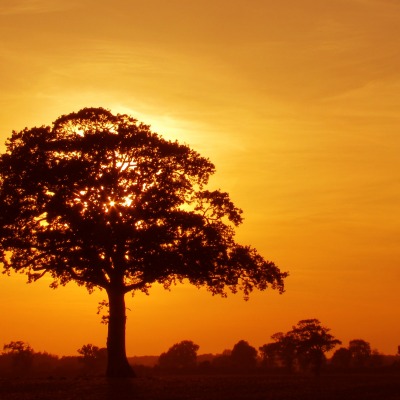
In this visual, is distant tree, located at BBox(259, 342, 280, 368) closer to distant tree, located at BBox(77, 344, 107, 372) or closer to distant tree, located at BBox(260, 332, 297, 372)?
distant tree, located at BBox(260, 332, 297, 372)

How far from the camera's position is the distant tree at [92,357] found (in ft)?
398

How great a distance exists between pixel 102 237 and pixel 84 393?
16830mm

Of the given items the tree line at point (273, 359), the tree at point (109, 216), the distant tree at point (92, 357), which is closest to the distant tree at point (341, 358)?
the tree line at point (273, 359)

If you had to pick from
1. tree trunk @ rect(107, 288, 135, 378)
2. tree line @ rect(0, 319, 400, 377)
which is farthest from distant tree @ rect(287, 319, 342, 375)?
tree trunk @ rect(107, 288, 135, 378)

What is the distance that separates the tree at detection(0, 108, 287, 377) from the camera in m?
53.8

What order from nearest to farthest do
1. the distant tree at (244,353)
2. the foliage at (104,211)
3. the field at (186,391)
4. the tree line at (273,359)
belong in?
the field at (186,391)
the foliage at (104,211)
the tree line at (273,359)
the distant tree at (244,353)

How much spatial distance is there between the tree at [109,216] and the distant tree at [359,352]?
346 feet

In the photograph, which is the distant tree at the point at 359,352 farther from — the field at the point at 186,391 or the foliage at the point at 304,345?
the field at the point at 186,391

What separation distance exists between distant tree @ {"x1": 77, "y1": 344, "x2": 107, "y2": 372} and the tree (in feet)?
218

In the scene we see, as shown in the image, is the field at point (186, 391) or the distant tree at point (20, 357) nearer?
the field at point (186, 391)

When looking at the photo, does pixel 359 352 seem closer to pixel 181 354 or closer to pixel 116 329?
pixel 181 354

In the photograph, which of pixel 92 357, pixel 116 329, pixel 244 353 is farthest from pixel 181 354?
pixel 116 329

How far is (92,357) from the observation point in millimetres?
122562

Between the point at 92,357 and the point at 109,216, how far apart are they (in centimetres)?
7313
